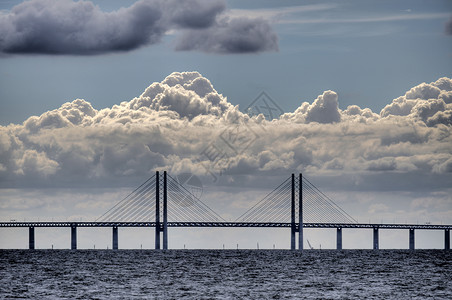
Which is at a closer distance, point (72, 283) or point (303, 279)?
point (72, 283)

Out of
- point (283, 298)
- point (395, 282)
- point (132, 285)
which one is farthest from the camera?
point (395, 282)

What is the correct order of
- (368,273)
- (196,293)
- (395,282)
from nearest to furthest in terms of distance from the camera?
(196,293)
(395,282)
(368,273)

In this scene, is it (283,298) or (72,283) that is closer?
(283,298)

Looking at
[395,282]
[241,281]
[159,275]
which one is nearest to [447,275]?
[395,282]

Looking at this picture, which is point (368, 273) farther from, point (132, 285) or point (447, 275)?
point (132, 285)

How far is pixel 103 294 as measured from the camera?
256ft

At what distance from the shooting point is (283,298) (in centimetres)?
7431

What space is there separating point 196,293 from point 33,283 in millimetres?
22550

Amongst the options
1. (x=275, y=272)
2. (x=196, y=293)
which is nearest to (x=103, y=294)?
(x=196, y=293)

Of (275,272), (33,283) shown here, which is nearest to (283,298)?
(33,283)

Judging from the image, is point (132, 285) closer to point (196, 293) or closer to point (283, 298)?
point (196, 293)

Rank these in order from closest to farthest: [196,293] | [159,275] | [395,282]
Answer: [196,293], [395,282], [159,275]

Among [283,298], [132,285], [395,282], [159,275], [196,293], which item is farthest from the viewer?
[159,275]

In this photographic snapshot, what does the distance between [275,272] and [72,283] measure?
32.8 metres
